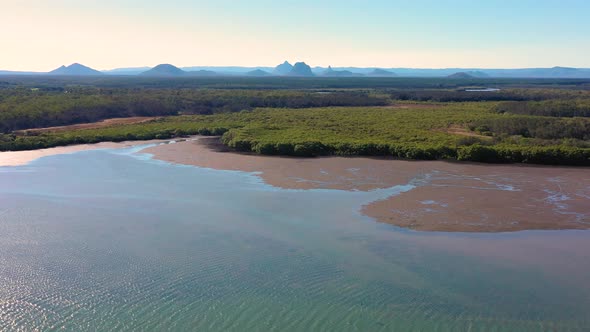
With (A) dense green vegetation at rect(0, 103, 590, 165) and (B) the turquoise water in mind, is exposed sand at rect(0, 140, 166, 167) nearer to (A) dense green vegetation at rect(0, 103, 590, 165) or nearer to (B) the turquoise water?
(A) dense green vegetation at rect(0, 103, 590, 165)

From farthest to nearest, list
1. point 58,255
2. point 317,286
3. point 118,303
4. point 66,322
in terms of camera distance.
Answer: point 58,255 < point 317,286 < point 118,303 < point 66,322

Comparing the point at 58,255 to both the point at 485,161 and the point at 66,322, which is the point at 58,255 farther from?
the point at 485,161

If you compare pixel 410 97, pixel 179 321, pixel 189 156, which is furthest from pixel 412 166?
pixel 410 97

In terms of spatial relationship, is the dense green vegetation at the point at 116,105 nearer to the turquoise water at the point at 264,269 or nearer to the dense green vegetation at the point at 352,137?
the dense green vegetation at the point at 352,137

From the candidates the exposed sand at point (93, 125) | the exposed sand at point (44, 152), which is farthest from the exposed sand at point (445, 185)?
the exposed sand at point (93, 125)

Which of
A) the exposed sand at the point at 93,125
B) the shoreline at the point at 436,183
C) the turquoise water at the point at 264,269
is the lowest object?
the turquoise water at the point at 264,269

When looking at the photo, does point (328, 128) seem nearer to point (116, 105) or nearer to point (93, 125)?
point (93, 125)
